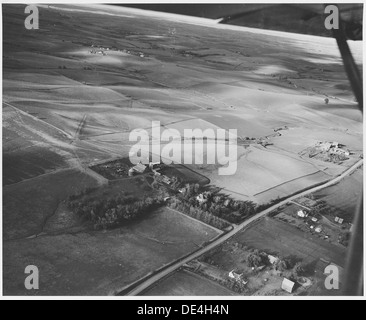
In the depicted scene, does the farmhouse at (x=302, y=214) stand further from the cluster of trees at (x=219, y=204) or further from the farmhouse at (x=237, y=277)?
the farmhouse at (x=237, y=277)

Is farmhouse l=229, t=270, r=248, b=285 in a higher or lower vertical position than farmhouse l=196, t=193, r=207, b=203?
lower

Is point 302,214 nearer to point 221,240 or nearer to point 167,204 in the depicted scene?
point 221,240

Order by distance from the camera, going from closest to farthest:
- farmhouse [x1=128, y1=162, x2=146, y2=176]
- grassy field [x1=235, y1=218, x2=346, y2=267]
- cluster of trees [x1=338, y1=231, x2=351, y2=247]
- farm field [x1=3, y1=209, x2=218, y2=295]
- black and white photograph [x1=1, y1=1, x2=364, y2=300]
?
farm field [x1=3, y1=209, x2=218, y2=295] → black and white photograph [x1=1, y1=1, x2=364, y2=300] → grassy field [x1=235, y1=218, x2=346, y2=267] → cluster of trees [x1=338, y1=231, x2=351, y2=247] → farmhouse [x1=128, y1=162, x2=146, y2=176]

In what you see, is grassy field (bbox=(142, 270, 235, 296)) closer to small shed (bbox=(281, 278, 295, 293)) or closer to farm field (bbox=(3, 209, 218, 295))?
farm field (bbox=(3, 209, 218, 295))

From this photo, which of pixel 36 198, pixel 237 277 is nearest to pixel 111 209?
pixel 36 198

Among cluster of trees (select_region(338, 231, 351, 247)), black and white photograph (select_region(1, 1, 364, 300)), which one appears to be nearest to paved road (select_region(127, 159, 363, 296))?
black and white photograph (select_region(1, 1, 364, 300))

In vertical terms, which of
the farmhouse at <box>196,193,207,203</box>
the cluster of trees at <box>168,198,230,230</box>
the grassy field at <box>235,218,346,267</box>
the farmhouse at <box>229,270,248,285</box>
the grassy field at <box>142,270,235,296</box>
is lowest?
the grassy field at <box>142,270,235,296</box>

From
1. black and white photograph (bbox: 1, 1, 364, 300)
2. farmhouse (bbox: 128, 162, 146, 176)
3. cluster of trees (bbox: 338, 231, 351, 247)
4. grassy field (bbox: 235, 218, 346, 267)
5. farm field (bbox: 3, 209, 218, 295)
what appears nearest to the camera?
farm field (bbox: 3, 209, 218, 295)
